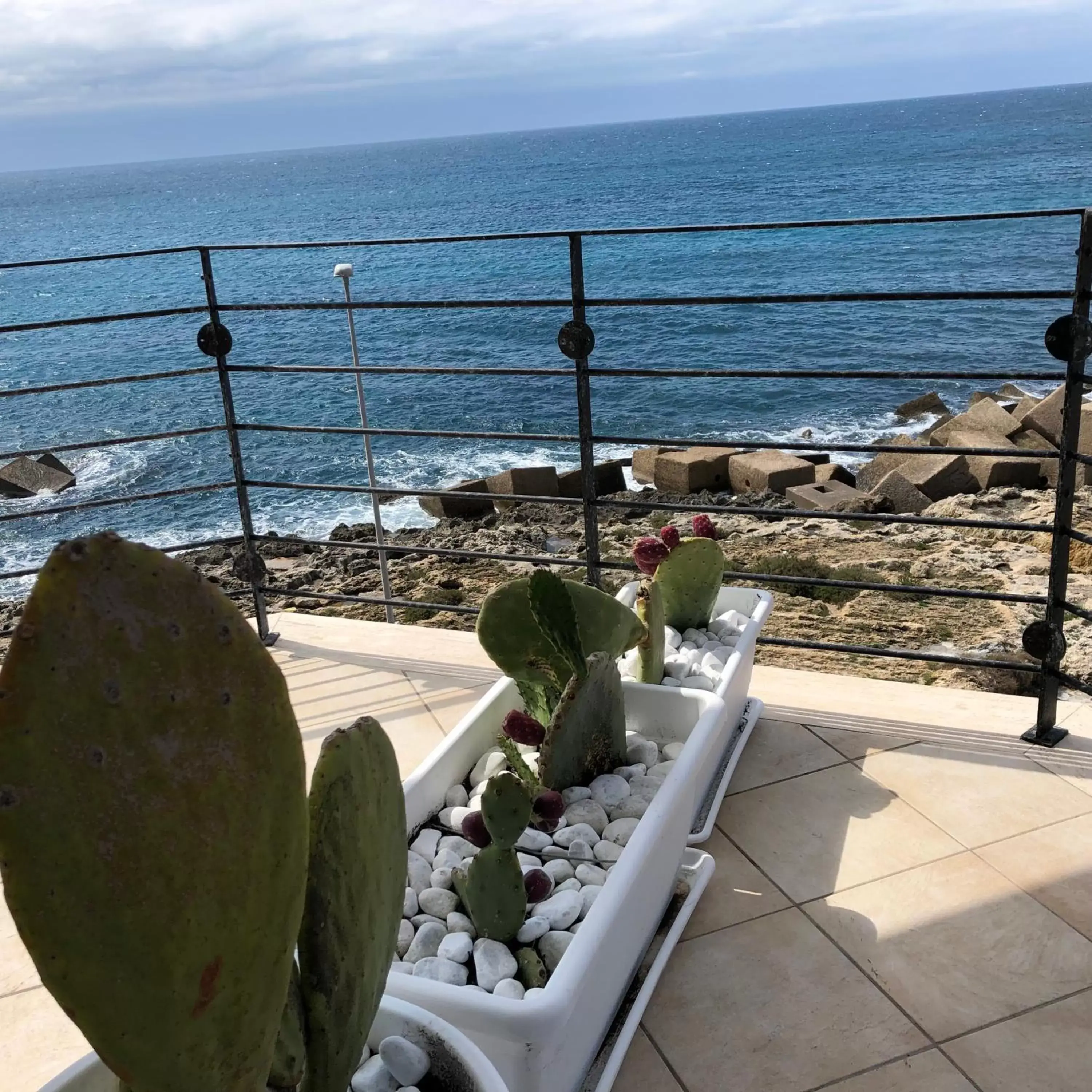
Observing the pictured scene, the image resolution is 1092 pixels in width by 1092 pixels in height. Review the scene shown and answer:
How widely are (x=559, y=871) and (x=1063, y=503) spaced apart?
1.41m

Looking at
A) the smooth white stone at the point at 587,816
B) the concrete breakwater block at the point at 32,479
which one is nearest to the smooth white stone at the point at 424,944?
the smooth white stone at the point at 587,816

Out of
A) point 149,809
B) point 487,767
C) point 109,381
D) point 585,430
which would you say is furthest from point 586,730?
point 109,381

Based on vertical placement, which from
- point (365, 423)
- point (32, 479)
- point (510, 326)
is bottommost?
point (32, 479)

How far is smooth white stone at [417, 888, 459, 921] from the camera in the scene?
1562 mm

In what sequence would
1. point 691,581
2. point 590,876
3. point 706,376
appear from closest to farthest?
point 590,876
point 691,581
point 706,376

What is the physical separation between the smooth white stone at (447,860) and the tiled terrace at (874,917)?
1.28 feet

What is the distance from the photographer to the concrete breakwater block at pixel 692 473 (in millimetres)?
11766

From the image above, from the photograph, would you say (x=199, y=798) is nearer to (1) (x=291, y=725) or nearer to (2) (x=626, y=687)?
(1) (x=291, y=725)

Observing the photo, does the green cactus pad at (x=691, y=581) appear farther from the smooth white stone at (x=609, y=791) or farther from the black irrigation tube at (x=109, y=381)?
the black irrigation tube at (x=109, y=381)

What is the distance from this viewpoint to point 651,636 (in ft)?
7.15

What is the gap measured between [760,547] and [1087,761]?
6937 mm

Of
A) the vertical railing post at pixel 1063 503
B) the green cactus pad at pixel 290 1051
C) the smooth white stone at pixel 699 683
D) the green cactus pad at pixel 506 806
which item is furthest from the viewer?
the smooth white stone at pixel 699 683

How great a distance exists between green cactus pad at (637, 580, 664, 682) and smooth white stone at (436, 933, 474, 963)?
2.62ft

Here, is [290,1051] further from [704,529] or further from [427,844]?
[704,529]
